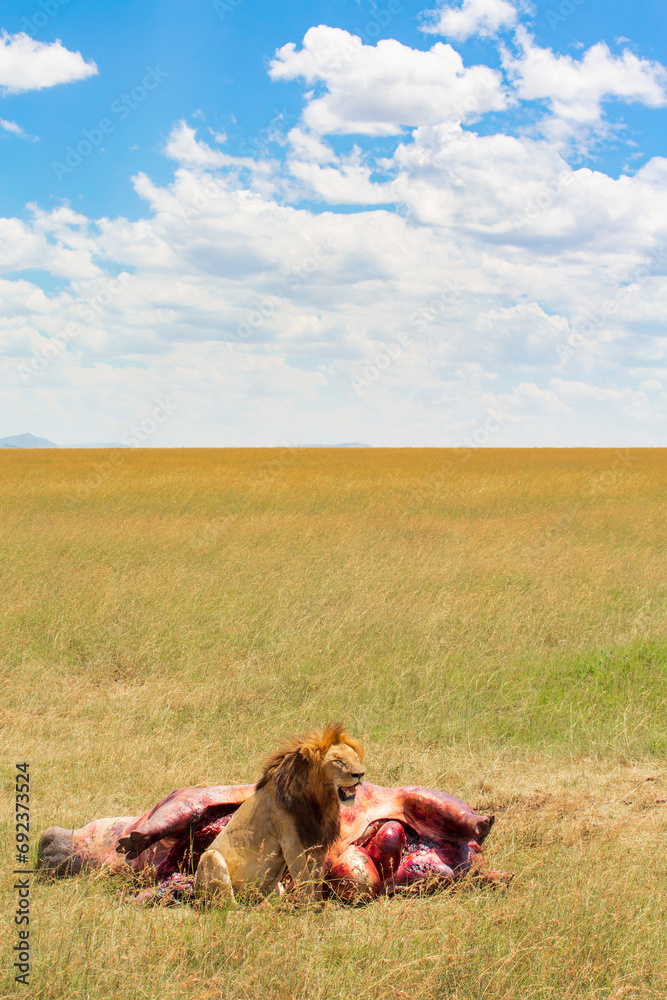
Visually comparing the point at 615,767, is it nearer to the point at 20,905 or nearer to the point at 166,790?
the point at 166,790

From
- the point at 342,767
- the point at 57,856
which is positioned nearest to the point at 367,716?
the point at 57,856

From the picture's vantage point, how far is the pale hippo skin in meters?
3.19

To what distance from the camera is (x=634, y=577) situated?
10.3 m

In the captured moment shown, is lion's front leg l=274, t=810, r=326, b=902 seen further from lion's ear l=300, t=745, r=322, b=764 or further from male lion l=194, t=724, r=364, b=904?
lion's ear l=300, t=745, r=322, b=764

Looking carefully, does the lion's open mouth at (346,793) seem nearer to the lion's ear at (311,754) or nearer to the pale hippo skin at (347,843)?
the lion's ear at (311,754)

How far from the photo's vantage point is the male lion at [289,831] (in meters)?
2.93

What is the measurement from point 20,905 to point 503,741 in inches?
138

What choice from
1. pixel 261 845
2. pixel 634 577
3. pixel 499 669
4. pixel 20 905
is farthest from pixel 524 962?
pixel 634 577

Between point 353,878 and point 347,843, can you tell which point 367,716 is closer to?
point 347,843

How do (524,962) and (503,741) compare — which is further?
(503,741)

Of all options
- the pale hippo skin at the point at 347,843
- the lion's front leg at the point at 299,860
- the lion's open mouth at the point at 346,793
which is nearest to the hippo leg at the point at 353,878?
the pale hippo skin at the point at 347,843
